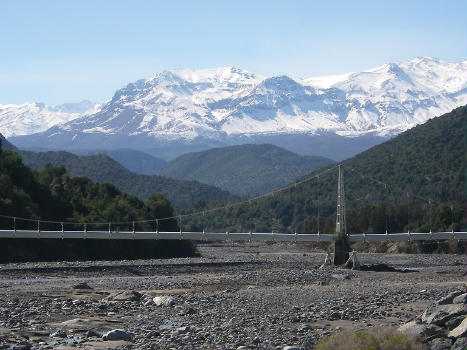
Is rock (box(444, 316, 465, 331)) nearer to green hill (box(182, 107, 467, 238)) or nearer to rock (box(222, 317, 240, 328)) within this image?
rock (box(222, 317, 240, 328))

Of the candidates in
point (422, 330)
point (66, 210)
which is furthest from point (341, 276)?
point (66, 210)

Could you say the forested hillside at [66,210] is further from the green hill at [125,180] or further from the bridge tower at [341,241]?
the green hill at [125,180]

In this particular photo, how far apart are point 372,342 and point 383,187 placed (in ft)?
235

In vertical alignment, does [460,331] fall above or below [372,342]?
above

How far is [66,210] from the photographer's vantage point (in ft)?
174

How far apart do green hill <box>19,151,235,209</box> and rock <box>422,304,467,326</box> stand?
124 metres

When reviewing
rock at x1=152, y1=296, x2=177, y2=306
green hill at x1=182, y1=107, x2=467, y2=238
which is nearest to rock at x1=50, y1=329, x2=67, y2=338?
rock at x1=152, y1=296, x2=177, y2=306

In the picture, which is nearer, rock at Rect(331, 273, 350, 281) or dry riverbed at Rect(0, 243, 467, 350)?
dry riverbed at Rect(0, 243, 467, 350)

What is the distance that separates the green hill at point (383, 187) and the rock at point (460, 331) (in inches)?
1951

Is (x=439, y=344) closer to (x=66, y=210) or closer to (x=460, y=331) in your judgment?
(x=460, y=331)

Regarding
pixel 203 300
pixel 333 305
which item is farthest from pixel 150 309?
pixel 333 305

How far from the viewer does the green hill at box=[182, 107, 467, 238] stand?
77500 mm

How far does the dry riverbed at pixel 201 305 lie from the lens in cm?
1772

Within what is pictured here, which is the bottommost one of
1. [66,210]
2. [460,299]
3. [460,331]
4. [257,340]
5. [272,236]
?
[257,340]
